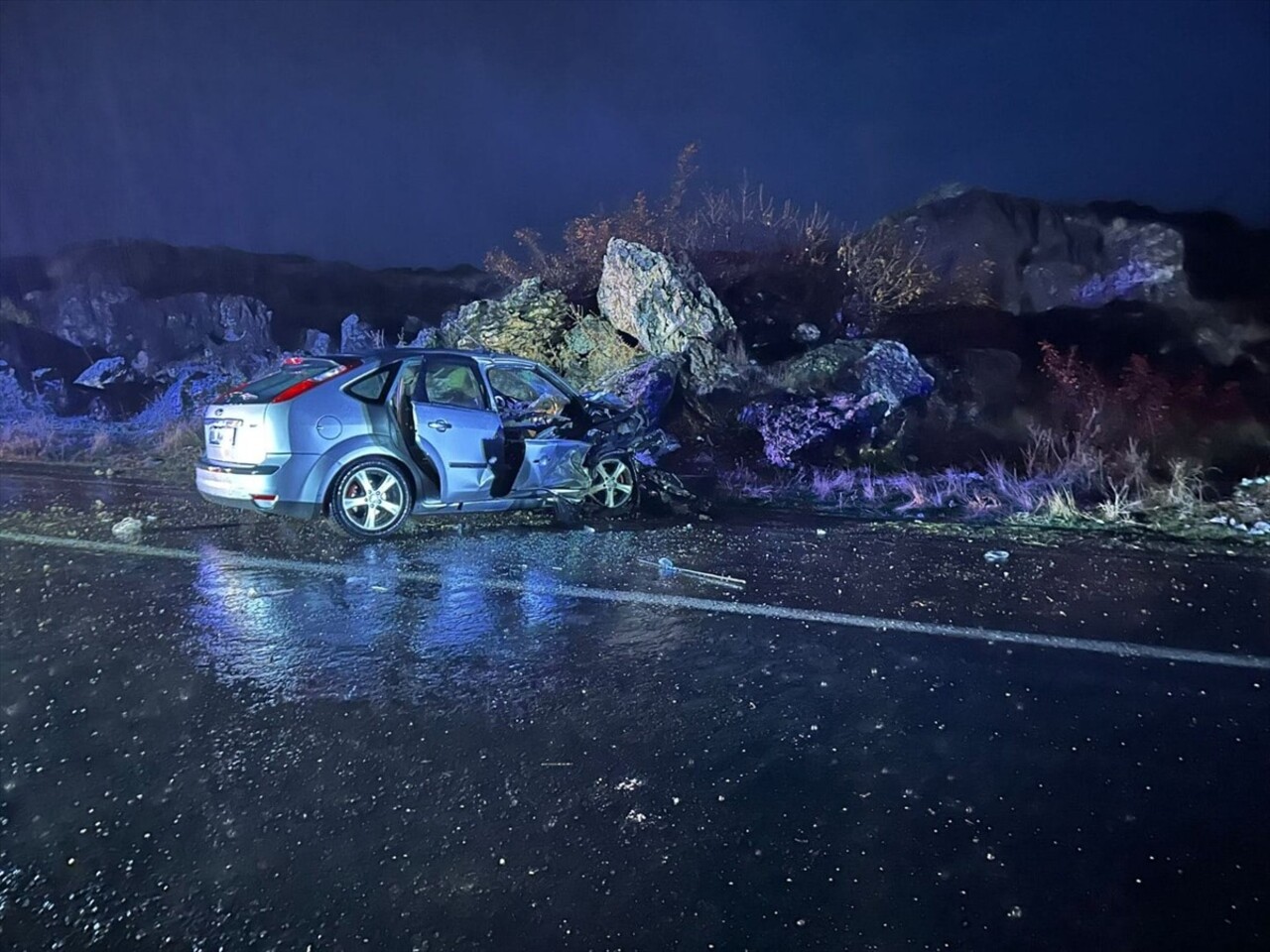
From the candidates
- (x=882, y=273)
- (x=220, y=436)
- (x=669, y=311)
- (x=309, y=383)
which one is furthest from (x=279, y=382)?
(x=882, y=273)

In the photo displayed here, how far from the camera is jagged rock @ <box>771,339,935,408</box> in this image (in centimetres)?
1205

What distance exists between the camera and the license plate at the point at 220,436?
669 cm

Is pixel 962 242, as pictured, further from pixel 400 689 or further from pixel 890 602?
pixel 400 689

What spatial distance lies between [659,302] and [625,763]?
419 inches

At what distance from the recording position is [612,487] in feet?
26.8

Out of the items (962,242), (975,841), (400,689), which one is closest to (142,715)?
(400,689)

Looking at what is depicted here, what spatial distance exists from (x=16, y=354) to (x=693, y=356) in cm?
1794

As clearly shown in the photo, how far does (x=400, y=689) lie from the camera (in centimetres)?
Result: 381

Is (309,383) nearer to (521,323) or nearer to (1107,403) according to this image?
(521,323)

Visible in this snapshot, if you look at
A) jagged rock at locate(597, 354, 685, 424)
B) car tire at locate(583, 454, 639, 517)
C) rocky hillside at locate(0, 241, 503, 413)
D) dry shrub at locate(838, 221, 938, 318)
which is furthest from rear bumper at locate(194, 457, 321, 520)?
rocky hillside at locate(0, 241, 503, 413)

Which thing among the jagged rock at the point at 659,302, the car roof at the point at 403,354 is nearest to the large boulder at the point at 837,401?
the jagged rock at the point at 659,302

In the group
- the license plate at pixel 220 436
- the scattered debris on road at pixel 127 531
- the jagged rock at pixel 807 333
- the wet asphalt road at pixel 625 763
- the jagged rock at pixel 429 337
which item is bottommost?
the wet asphalt road at pixel 625 763

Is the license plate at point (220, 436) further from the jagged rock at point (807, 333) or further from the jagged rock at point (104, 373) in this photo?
the jagged rock at point (104, 373)

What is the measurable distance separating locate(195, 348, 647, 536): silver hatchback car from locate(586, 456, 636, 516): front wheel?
3.4 inches
